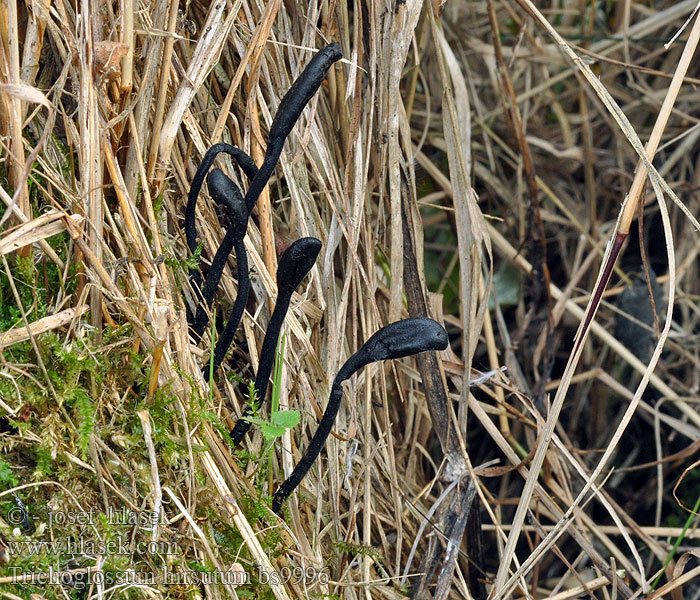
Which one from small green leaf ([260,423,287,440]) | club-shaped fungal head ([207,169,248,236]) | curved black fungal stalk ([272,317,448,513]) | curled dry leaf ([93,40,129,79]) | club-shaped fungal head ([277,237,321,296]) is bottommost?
small green leaf ([260,423,287,440])

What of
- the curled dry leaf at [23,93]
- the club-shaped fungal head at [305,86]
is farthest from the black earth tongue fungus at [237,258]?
the curled dry leaf at [23,93]

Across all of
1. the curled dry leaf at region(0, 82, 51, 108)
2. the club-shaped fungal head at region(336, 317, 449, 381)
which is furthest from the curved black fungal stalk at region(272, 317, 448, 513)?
the curled dry leaf at region(0, 82, 51, 108)

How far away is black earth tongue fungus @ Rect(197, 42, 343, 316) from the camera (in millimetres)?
872

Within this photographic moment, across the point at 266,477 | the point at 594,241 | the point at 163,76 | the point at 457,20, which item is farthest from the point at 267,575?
the point at 457,20

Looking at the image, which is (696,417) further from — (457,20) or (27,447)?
(27,447)

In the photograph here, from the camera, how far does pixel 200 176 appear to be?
969 millimetres

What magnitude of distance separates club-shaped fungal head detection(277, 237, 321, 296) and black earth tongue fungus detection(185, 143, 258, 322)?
18 centimetres

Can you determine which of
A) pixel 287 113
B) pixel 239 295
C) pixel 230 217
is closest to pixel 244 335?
pixel 239 295

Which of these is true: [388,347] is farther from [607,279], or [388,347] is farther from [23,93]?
[23,93]

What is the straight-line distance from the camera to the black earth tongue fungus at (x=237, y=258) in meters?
0.88

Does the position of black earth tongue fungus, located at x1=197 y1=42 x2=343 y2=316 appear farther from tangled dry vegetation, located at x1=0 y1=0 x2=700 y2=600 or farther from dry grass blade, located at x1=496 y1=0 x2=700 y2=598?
dry grass blade, located at x1=496 y1=0 x2=700 y2=598

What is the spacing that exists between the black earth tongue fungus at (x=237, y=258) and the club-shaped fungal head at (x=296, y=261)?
0.30 ft

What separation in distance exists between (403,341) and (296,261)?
6.9 inches

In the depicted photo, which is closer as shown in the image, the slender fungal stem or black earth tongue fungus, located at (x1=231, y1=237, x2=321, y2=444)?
black earth tongue fungus, located at (x1=231, y1=237, x2=321, y2=444)
